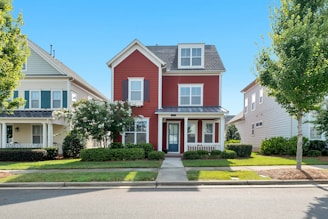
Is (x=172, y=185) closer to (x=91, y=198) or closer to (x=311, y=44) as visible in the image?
(x=91, y=198)

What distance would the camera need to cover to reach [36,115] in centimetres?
1961

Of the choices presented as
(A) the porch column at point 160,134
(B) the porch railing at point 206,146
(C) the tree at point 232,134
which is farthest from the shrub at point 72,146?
(C) the tree at point 232,134

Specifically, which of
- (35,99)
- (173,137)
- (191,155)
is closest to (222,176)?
(191,155)

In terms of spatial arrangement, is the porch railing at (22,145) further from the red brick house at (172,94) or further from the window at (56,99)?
the red brick house at (172,94)

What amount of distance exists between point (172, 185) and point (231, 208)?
10.7ft

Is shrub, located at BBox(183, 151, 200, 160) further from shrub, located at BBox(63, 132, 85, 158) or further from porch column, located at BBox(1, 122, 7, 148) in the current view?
porch column, located at BBox(1, 122, 7, 148)

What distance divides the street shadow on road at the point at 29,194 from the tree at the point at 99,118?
773cm

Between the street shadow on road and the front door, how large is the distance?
484 inches

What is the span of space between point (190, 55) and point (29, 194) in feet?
50.8

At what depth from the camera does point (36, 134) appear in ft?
71.0

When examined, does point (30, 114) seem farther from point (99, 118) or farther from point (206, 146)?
point (206, 146)

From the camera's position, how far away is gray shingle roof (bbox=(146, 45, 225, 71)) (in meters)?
20.3

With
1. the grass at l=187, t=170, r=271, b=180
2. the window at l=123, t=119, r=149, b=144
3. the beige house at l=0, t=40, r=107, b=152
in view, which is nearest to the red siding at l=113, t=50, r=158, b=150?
the window at l=123, t=119, r=149, b=144

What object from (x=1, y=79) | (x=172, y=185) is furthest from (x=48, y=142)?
(x=172, y=185)
